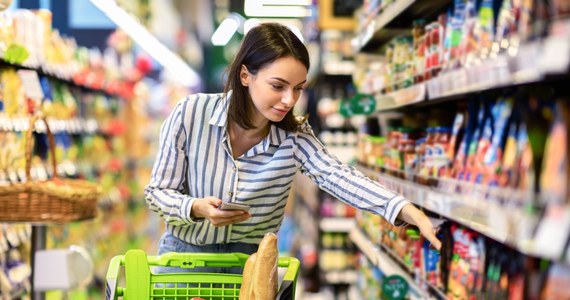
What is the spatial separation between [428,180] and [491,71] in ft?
3.54

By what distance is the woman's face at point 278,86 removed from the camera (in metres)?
2.44

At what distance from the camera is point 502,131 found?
2354 mm

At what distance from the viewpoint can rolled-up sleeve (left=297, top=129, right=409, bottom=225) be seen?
2.40m

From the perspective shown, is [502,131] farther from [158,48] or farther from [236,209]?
[158,48]

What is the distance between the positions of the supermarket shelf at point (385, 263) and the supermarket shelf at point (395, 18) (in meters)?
1.13

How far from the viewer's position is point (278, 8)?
11.6 metres

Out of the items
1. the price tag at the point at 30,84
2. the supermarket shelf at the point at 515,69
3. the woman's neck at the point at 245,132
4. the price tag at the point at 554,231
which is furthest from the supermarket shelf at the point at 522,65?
the price tag at the point at 30,84

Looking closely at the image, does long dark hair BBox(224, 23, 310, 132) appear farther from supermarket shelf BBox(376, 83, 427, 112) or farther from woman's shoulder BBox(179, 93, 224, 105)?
supermarket shelf BBox(376, 83, 427, 112)

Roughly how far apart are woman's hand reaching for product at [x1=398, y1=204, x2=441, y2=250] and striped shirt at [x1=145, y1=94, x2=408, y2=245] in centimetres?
29

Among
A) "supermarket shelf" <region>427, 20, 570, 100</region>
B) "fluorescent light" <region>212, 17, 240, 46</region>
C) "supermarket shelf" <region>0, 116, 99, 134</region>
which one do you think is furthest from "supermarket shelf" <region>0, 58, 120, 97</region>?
"fluorescent light" <region>212, 17, 240, 46</region>

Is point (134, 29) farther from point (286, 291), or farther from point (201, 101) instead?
point (286, 291)

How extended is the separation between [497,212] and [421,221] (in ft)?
1.34

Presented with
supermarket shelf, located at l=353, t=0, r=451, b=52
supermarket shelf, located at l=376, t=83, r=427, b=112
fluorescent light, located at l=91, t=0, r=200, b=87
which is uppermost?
fluorescent light, located at l=91, t=0, r=200, b=87

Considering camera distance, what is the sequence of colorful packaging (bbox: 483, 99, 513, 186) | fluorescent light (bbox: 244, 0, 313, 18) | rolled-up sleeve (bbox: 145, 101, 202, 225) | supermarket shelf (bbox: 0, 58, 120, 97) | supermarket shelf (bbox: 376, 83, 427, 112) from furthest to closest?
fluorescent light (bbox: 244, 0, 313, 18), supermarket shelf (bbox: 0, 58, 120, 97), supermarket shelf (bbox: 376, 83, 427, 112), rolled-up sleeve (bbox: 145, 101, 202, 225), colorful packaging (bbox: 483, 99, 513, 186)
